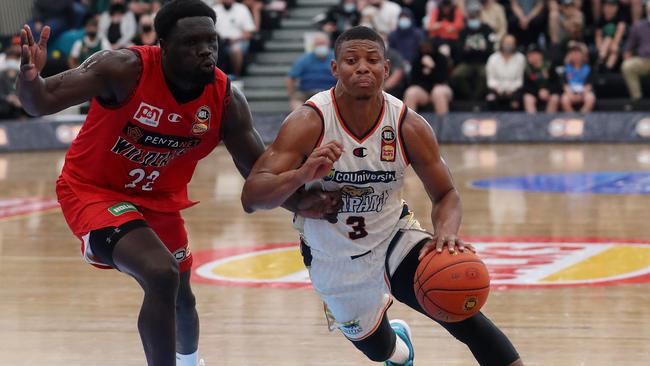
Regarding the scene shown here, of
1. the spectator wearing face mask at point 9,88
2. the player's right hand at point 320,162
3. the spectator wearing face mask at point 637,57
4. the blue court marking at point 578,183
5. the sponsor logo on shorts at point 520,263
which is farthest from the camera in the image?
the spectator wearing face mask at point 9,88

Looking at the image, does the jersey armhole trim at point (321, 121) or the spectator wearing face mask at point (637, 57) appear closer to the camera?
the jersey armhole trim at point (321, 121)

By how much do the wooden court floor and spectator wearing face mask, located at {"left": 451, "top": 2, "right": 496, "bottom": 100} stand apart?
20.4 feet

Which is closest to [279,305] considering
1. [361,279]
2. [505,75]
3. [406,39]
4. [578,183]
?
[361,279]

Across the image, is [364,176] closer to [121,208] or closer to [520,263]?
[121,208]

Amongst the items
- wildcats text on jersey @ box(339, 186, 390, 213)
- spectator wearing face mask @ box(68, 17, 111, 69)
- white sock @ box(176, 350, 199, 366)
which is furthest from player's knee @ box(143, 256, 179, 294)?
spectator wearing face mask @ box(68, 17, 111, 69)

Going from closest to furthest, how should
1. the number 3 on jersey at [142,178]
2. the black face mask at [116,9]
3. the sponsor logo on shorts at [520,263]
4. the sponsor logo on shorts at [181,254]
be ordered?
the number 3 on jersey at [142,178] → the sponsor logo on shorts at [181,254] → the sponsor logo on shorts at [520,263] → the black face mask at [116,9]

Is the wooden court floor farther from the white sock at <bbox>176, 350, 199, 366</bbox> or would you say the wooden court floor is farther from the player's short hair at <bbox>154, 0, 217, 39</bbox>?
the player's short hair at <bbox>154, 0, 217, 39</bbox>

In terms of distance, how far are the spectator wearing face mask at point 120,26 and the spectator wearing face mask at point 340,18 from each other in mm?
3135

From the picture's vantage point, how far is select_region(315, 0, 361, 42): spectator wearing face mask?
18.8m

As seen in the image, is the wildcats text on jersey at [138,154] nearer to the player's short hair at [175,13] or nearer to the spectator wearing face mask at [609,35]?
the player's short hair at [175,13]

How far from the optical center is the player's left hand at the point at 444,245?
4.93 meters

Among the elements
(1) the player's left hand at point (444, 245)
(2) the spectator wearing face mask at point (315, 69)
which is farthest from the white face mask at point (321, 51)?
(1) the player's left hand at point (444, 245)

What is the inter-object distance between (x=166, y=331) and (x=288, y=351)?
144cm

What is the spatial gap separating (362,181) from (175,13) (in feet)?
3.51
